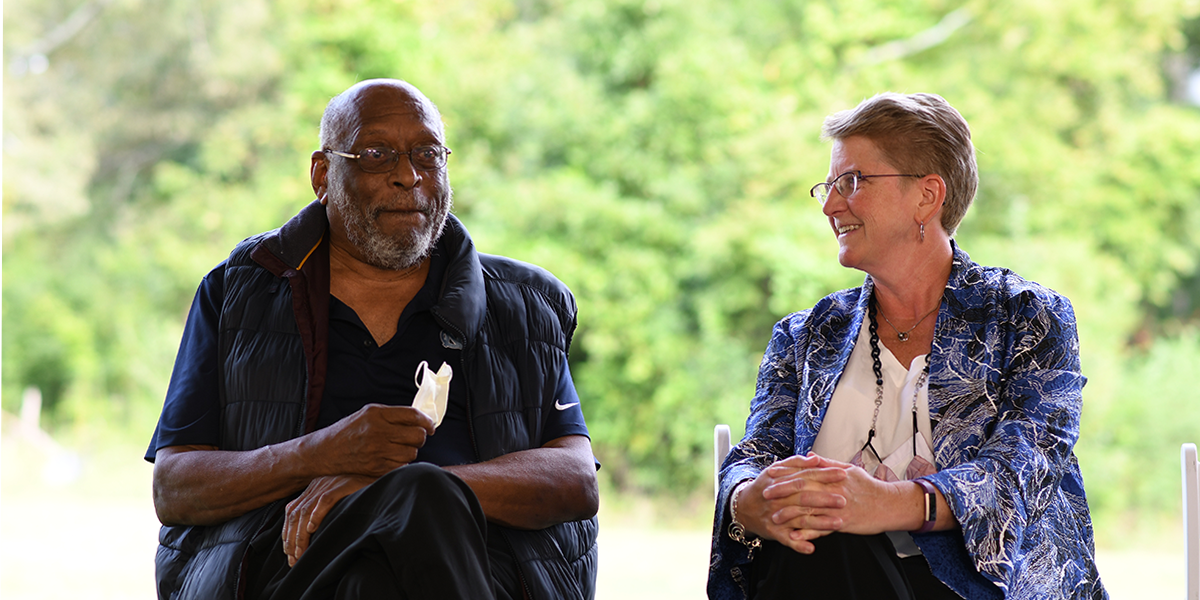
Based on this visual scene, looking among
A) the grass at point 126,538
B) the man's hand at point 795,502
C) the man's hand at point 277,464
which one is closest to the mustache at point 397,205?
the man's hand at point 277,464

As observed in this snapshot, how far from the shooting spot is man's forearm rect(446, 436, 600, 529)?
1800mm

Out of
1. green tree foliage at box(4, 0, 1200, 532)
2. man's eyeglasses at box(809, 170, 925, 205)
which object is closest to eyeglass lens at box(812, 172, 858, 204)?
man's eyeglasses at box(809, 170, 925, 205)

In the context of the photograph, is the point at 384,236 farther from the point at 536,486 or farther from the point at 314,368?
the point at 536,486

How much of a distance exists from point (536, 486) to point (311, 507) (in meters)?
0.41

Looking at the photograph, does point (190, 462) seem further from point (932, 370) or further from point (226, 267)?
point (932, 370)

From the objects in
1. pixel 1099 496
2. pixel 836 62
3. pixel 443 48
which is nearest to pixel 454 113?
pixel 443 48

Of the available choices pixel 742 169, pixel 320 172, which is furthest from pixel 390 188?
pixel 742 169

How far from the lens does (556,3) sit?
294 inches

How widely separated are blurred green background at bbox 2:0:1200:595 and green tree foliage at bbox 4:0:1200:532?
2 centimetres

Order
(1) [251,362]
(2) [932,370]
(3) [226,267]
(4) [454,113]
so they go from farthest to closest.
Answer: (4) [454,113] → (3) [226,267] → (1) [251,362] → (2) [932,370]

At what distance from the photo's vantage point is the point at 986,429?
1736mm

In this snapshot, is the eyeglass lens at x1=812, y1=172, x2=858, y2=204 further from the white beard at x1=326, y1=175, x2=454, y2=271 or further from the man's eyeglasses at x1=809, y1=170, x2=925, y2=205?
the white beard at x1=326, y1=175, x2=454, y2=271

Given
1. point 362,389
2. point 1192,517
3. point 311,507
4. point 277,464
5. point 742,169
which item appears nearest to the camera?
point 311,507

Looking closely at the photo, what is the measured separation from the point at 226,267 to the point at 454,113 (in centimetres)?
538
